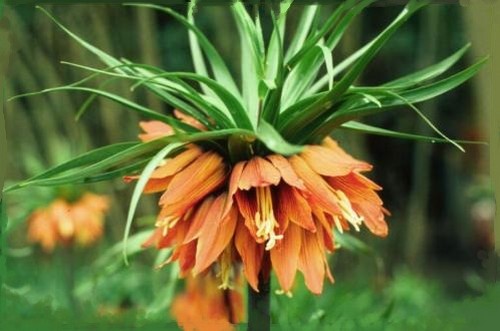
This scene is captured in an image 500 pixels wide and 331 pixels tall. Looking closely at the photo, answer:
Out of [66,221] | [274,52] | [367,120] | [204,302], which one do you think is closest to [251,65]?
[274,52]

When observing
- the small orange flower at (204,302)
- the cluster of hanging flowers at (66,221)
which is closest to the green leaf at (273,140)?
the small orange flower at (204,302)

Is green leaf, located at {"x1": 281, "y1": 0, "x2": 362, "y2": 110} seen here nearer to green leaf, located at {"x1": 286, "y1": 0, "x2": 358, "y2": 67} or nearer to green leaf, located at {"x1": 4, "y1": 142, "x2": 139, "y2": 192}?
green leaf, located at {"x1": 286, "y1": 0, "x2": 358, "y2": 67}

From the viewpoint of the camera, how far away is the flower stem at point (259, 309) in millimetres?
675

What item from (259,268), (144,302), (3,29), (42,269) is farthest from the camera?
(42,269)

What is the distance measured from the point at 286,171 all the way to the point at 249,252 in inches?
2.4

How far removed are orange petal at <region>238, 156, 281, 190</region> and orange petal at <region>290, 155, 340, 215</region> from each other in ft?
0.07

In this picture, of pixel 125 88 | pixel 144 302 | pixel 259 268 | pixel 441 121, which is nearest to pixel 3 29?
pixel 259 268

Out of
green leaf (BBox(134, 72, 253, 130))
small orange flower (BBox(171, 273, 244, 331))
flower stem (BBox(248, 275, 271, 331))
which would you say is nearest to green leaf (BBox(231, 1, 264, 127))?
green leaf (BBox(134, 72, 253, 130))

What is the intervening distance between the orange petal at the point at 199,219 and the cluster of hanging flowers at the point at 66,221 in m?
1.09

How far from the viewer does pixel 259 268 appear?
674mm

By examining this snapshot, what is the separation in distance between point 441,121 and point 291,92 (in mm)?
2713

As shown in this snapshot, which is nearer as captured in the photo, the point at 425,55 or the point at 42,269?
the point at 42,269

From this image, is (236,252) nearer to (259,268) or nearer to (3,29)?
(259,268)

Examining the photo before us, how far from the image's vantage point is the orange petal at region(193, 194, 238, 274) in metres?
0.66
